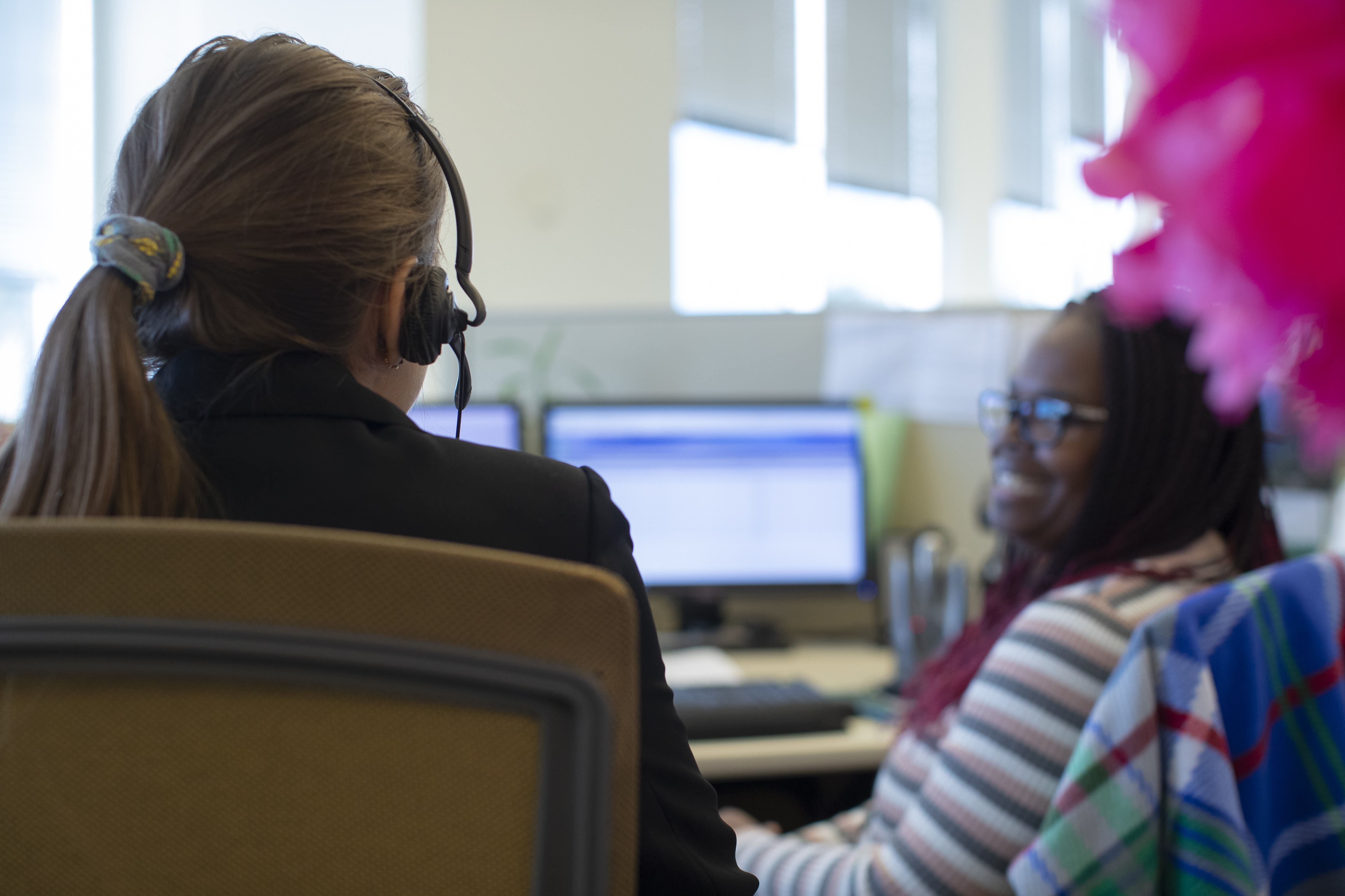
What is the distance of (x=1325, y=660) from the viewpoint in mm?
808

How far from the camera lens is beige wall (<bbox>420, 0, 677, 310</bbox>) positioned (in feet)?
9.07

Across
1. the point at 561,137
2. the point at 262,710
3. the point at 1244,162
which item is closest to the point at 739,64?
the point at 561,137

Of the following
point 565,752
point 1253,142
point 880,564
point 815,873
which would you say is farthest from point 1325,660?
point 880,564

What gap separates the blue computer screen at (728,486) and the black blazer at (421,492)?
117 centimetres

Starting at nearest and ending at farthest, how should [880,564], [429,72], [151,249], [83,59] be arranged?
1. [151,249]
2. [880,564]
3. [83,59]
4. [429,72]

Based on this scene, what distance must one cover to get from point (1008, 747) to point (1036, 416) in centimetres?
42

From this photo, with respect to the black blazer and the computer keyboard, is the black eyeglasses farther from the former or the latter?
the black blazer

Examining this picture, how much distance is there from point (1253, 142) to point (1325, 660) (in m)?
0.78

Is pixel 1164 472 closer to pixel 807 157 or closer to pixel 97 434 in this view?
pixel 97 434

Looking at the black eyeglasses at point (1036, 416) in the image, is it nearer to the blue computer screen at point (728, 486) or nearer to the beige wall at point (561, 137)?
the blue computer screen at point (728, 486)

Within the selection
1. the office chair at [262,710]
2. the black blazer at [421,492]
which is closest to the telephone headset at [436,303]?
the black blazer at [421,492]

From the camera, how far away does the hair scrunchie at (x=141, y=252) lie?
0.62 meters

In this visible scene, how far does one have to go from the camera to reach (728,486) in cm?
184

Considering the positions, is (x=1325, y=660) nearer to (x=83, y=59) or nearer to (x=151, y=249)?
(x=151, y=249)
